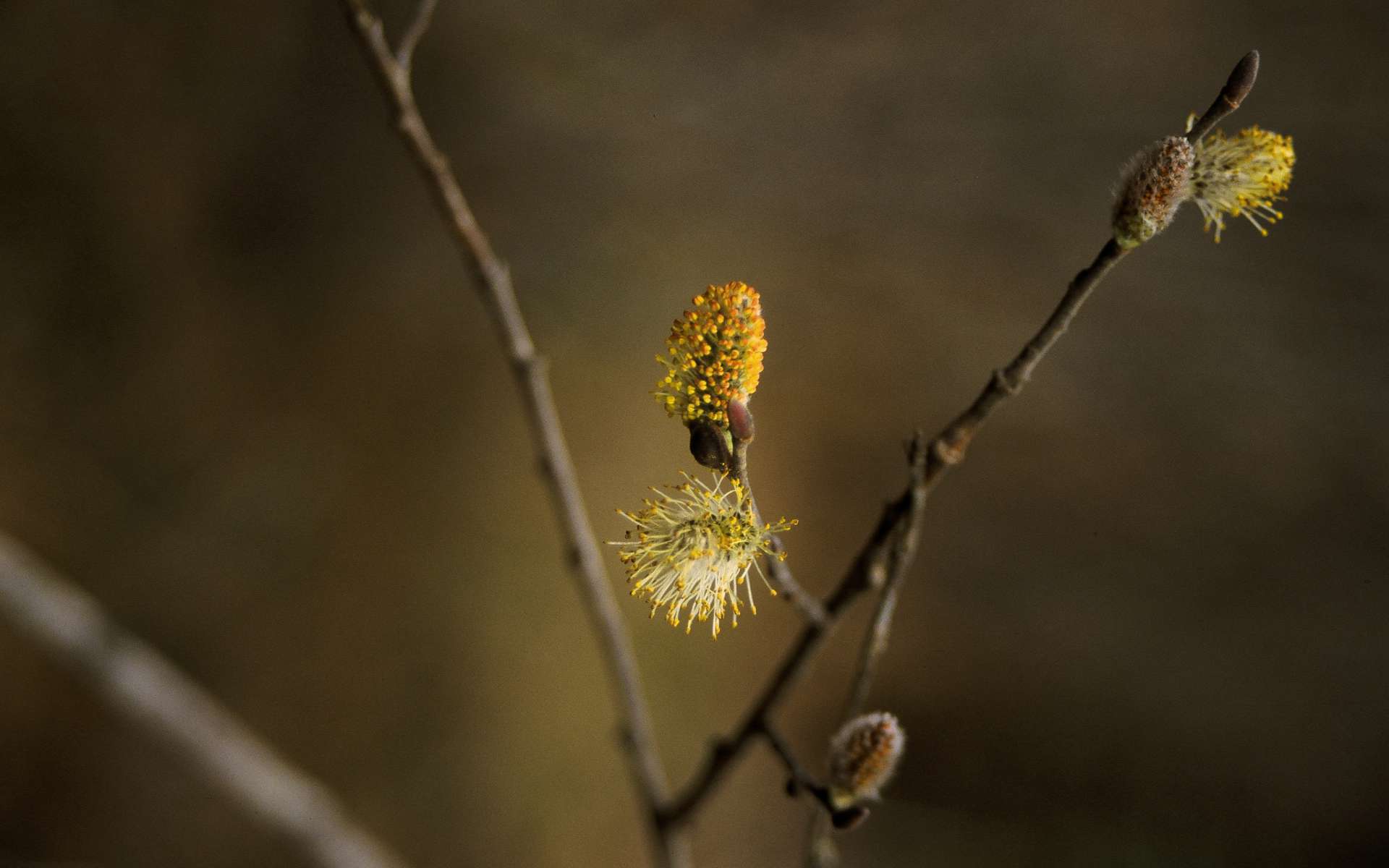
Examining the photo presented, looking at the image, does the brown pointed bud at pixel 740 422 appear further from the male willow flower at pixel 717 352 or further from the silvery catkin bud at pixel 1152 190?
the silvery catkin bud at pixel 1152 190

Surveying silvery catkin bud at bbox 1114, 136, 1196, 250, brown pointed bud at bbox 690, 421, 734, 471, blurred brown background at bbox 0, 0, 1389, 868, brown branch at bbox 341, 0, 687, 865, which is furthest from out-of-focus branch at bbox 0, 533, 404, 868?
blurred brown background at bbox 0, 0, 1389, 868

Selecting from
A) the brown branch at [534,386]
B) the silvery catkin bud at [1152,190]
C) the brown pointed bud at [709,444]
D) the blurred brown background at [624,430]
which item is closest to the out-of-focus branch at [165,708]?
the brown branch at [534,386]

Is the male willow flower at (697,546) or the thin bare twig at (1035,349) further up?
the thin bare twig at (1035,349)

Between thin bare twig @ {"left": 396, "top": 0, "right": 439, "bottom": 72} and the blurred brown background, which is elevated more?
the blurred brown background

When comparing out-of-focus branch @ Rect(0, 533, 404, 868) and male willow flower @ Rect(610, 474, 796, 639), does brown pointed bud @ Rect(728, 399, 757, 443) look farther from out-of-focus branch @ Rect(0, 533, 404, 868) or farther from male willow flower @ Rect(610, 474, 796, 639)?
out-of-focus branch @ Rect(0, 533, 404, 868)

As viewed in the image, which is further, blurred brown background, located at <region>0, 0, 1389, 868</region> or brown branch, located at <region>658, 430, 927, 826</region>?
blurred brown background, located at <region>0, 0, 1389, 868</region>

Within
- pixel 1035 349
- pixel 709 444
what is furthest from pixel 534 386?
pixel 1035 349

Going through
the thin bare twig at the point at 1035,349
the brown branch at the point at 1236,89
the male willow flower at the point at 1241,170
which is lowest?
the thin bare twig at the point at 1035,349

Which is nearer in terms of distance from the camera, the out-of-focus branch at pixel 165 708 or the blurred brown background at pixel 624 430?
the out-of-focus branch at pixel 165 708
